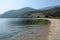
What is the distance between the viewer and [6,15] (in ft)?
599

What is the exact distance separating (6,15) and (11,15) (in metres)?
8.46

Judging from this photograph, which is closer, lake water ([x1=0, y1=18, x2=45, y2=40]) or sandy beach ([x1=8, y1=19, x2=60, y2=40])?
sandy beach ([x1=8, y1=19, x2=60, y2=40])

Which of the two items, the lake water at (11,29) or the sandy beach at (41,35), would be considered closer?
the sandy beach at (41,35)

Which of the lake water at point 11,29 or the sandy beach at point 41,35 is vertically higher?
the sandy beach at point 41,35

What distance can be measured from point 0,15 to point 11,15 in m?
18.5

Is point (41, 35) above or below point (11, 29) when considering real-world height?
above

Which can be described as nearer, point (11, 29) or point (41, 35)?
point (41, 35)

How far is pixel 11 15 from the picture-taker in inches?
7210

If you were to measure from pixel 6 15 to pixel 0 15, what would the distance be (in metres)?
10.1

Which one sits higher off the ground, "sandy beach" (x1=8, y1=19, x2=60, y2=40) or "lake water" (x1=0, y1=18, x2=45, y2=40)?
"sandy beach" (x1=8, y1=19, x2=60, y2=40)

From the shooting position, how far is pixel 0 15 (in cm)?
18175
